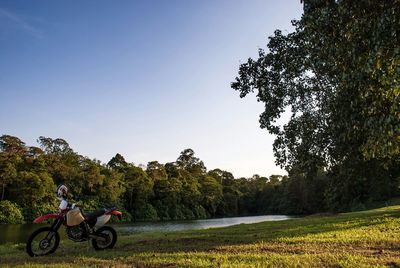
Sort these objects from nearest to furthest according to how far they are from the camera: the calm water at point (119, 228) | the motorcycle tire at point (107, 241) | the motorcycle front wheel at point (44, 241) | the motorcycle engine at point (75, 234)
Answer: the motorcycle front wheel at point (44, 241) → the motorcycle engine at point (75, 234) → the motorcycle tire at point (107, 241) → the calm water at point (119, 228)

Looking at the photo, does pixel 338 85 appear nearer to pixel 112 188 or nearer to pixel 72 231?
pixel 72 231

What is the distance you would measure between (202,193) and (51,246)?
338ft

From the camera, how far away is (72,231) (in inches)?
480

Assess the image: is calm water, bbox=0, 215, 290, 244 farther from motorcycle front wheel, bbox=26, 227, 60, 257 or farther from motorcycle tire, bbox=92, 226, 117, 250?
motorcycle tire, bbox=92, 226, 117, 250

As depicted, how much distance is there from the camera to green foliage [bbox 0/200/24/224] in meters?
63.7

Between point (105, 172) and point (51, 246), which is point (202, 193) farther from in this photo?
point (51, 246)

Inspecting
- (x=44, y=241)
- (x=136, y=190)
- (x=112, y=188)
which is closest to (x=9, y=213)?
(x=112, y=188)

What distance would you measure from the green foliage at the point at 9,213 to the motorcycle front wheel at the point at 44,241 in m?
58.4

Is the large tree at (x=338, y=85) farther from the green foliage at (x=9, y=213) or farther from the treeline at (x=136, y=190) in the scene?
the green foliage at (x=9, y=213)

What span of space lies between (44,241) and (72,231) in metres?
0.84

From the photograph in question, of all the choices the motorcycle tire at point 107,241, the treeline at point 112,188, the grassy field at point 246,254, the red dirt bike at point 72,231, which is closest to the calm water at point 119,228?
the treeline at point 112,188

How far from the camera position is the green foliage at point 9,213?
209 feet

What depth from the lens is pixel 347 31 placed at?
9.81 metres

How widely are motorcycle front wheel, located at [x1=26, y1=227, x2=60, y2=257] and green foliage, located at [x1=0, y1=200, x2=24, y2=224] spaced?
58431 millimetres
